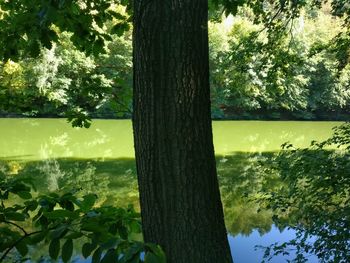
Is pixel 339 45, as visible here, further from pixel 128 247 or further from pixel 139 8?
pixel 128 247

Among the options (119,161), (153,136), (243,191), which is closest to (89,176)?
(119,161)

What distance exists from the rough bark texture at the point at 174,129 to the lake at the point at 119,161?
137 inches

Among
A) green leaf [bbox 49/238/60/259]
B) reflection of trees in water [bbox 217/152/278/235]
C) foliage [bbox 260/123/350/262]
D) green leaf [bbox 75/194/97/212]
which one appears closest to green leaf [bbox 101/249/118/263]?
green leaf [bbox 49/238/60/259]

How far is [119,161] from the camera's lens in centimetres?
1293

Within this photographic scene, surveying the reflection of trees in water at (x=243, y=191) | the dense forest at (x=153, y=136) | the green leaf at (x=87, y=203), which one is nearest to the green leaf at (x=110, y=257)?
the dense forest at (x=153, y=136)

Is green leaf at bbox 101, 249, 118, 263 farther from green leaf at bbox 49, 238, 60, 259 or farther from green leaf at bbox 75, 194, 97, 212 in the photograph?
green leaf at bbox 75, 194, 97, 212

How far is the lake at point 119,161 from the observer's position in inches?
309

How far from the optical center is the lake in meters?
7.86

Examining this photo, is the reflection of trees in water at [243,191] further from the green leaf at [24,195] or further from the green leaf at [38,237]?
the green leaf at [38,237]

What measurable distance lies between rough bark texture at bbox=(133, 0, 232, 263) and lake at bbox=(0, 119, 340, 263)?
137 inches

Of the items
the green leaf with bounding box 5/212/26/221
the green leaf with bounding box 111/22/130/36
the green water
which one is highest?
the green leaf with bounding box 111/22/130/36

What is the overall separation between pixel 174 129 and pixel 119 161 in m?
11.6

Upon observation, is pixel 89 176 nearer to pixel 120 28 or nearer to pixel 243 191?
pixel 243 191

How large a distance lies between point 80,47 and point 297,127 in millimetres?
23237
